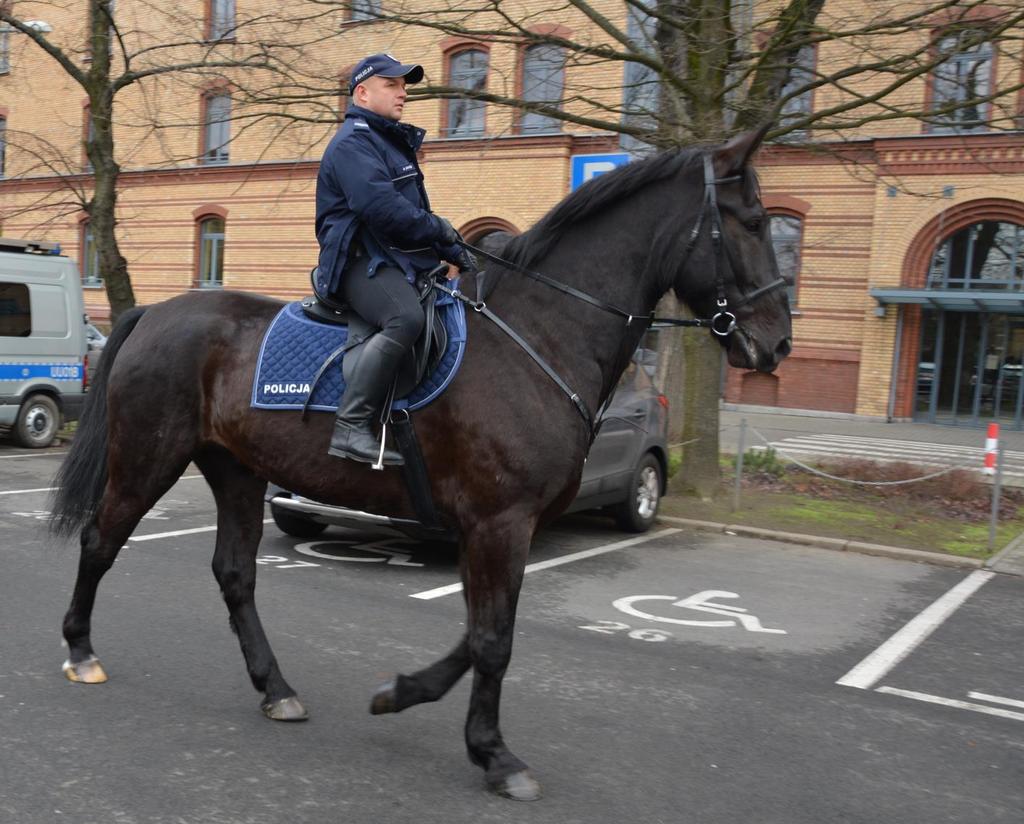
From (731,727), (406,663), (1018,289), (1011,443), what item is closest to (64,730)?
(406,663)

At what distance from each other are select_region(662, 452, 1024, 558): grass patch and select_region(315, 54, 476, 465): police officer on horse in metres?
7.16

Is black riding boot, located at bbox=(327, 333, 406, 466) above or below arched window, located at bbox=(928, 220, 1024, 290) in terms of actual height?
below

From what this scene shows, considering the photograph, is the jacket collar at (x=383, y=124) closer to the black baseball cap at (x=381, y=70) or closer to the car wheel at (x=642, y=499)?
the black baseball cap at (x=381, y=70)

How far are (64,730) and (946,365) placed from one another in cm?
2312

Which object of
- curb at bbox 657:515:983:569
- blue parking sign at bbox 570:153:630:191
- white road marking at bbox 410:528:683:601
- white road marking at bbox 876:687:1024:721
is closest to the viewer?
white road marking at bbox 876:687:1024:721

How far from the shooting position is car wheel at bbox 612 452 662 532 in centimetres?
985

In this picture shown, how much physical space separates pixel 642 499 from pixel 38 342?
9292mm

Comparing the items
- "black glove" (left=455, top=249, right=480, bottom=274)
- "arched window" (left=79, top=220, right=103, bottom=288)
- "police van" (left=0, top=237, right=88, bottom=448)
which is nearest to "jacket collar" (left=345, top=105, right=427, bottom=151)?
"black glove" (left=455, top=249, right=480, bottom=274)

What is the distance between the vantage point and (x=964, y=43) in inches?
377

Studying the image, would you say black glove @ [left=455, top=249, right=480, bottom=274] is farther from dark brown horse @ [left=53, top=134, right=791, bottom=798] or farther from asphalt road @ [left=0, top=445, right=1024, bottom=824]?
asphalt road @ [left=0, top=445, right=1024, bottom=824]

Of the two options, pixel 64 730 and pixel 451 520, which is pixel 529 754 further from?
pixel 64 730

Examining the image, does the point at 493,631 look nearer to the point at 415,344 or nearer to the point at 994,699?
the point at 415,344

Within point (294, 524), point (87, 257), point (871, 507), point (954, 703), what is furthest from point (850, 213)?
point (87, 257)

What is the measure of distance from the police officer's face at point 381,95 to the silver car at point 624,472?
14.7 ft
